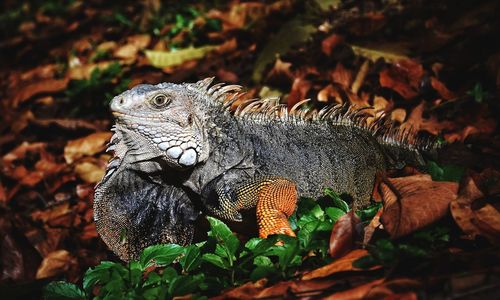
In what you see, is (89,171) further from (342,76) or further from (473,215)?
(473,215)

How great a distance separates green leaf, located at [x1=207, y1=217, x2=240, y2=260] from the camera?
242cm

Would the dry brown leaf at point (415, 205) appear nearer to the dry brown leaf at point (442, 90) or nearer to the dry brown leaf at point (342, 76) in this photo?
the dry brown leaf at point (442, 90)

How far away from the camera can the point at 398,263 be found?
1.97m

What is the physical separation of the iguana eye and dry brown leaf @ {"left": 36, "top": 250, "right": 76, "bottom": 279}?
1725 millimetres

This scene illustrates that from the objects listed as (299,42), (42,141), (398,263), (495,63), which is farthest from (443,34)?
(42,141)

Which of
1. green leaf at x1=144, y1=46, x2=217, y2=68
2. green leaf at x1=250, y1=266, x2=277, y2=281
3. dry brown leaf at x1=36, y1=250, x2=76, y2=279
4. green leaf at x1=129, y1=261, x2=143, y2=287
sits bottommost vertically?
dry brown leaf at x1=36, y1=250, x2=76, y2=279

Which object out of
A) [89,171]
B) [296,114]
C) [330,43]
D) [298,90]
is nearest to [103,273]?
[296,114]

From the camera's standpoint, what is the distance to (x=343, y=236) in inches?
88.4

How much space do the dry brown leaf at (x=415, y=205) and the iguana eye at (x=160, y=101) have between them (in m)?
1.28

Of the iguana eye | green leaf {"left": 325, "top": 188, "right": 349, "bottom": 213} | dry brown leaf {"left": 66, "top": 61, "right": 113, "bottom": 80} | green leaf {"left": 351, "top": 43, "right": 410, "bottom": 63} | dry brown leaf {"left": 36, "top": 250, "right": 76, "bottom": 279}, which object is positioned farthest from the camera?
dry brown leaf {"left": 66, "top": 61, "right": 113, "bottom": 80}

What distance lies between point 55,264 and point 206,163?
5.50 ft

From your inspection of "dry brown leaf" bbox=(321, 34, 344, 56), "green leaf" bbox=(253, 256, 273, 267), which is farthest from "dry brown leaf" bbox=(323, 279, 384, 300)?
"dry brown leaf" bbox=(321, 34, 344, 56)

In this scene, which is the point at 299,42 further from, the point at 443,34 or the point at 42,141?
the point at 42,141

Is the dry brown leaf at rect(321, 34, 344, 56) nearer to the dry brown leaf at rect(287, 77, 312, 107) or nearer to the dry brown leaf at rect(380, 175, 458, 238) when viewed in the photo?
the dry brown leaf at rect(287, 77, 312, 107)
